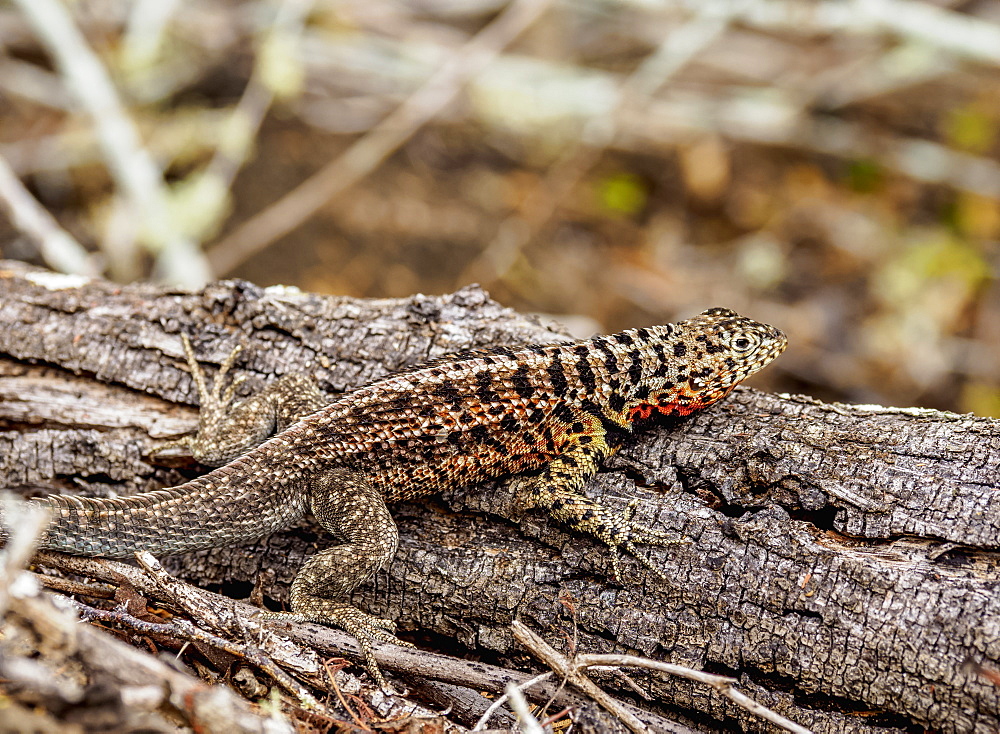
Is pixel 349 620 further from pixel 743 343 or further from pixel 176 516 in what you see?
pixel 743 343

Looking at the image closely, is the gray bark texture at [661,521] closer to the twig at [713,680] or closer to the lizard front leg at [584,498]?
the lizard front leg at [584,498]

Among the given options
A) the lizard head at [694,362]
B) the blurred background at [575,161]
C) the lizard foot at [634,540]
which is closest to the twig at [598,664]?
the lizard foot at [634,540]

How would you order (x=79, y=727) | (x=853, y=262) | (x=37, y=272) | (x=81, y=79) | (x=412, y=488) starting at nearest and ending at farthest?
(x=79, y=727) < (x=412, y=488) < (x=37, y=272) < (x=81, y=79) < (x=853, y=262)

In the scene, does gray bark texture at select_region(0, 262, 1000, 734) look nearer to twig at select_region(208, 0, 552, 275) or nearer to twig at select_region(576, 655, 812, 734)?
twig at select_region(576, 655, 812, 734)

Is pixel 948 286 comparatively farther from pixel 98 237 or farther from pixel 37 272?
pixel 98 237

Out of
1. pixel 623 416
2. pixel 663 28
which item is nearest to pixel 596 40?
pixel 663 28

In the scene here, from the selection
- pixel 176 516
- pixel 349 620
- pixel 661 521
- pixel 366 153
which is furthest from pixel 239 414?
pixel 366 153
